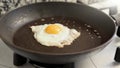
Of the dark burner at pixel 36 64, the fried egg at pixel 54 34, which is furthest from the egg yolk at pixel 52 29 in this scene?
the dark burner at pixel 36 64

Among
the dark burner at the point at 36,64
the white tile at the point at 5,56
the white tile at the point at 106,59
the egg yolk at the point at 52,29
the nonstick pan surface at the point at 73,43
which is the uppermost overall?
the egg yolk at the point at 52,29

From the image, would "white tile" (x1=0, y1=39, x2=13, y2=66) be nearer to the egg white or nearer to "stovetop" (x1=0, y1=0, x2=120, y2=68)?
"stovetop" (x1=0, y1=0, x2=120, y2=68)

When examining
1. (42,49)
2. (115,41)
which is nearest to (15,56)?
(42,49)

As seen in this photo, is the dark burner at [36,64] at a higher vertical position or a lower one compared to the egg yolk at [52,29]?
lower

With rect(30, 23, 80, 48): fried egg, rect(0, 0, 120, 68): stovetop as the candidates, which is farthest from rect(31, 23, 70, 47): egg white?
rect(0, 0, 120, 68): stovetop

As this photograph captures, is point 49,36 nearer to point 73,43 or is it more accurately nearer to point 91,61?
point 73,43

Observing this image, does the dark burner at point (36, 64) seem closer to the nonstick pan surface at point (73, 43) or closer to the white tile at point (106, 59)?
the nonstick pan surface at point (73, 43)
